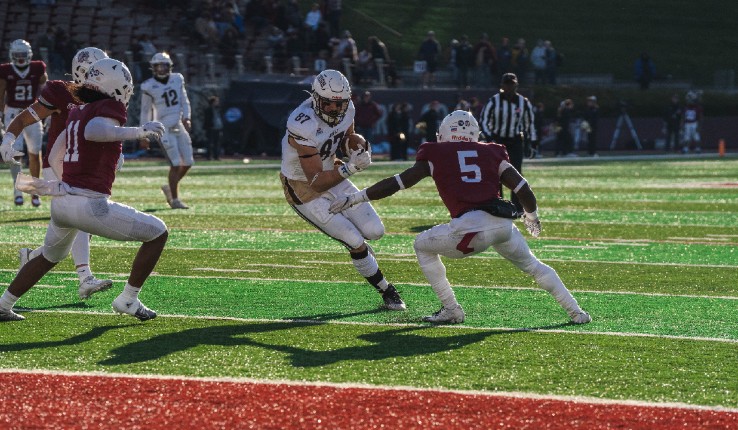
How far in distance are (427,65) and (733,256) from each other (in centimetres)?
2169

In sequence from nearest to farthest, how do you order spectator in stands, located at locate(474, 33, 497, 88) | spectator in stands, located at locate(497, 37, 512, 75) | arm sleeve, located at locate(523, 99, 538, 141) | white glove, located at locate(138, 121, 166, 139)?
white glove, located at locate(138, 121, 166, 139)
arm sleeve, located at locate(523, 99, 538, 141)
spectator in stands, located at locate(474, 33, 497, 88)
spectator in stands, located at locate(497, 37, 512, 75)

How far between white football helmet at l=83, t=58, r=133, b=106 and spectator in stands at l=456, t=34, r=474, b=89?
24.7m

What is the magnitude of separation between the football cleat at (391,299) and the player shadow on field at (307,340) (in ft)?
2.13

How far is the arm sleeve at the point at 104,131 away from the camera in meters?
6.71

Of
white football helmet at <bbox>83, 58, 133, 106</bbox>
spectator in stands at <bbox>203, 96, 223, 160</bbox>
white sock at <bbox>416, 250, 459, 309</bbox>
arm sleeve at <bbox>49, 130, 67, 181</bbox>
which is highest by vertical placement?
white football helmet at <bbox>83, 58, 133, 106</bbox>

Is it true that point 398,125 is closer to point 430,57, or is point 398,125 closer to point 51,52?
point 430,57

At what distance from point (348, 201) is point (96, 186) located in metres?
1.31

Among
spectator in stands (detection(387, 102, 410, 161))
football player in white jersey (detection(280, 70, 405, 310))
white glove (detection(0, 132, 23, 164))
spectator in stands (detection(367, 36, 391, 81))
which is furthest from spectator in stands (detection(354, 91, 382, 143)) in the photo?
white glove (detection(0, 132, 23, 164))

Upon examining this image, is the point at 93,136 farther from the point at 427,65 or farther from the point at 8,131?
the point at 427,65

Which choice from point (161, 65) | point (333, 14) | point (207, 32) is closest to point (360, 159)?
point (161, 65)

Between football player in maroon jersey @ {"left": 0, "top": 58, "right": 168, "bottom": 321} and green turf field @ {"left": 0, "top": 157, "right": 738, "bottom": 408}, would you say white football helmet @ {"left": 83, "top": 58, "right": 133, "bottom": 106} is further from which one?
green turf field @ {"left": 0, "top": 157, "right": 738, "bottom": 408}

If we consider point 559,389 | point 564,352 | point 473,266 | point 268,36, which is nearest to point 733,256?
point 473,266

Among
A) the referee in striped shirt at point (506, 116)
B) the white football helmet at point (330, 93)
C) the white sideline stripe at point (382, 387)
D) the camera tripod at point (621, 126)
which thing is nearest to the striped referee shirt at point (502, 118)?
the referee in striped shirt at point (506, 116)

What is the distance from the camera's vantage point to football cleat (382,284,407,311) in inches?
303
